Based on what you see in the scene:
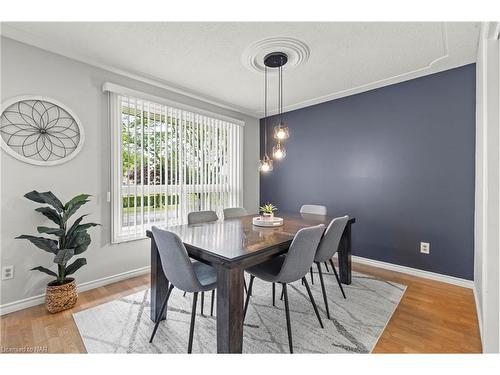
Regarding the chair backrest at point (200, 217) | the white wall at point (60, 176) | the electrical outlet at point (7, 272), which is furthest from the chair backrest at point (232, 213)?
the electrical outlet at point (7, 272)

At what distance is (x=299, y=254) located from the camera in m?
1.58

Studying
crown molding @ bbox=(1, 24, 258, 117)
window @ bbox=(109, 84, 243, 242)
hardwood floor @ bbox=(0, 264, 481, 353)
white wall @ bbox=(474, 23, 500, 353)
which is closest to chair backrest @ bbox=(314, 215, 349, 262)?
hardwood floor @ bbox=(0, 264, 481, 353)

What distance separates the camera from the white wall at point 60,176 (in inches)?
79.7

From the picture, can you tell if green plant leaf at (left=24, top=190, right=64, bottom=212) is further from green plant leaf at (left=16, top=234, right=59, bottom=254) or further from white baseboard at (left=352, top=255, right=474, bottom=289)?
white baseboard at (left=352, top=255, right=474, bottom=289)

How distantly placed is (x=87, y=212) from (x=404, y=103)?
3.93 meters

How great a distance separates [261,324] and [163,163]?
222 cm

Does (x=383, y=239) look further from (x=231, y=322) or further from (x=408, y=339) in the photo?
(x=231, y=322)

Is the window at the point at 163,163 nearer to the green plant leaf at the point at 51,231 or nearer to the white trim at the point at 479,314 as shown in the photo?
the green plant leaf at the point at 51,231

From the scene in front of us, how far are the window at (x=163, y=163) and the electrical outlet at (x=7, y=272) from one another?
83cm

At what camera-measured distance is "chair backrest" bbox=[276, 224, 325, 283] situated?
154 centimetres

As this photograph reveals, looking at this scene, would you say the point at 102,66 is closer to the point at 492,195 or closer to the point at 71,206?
the point at 71,206

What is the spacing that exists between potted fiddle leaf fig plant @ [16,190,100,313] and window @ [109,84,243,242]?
551mm

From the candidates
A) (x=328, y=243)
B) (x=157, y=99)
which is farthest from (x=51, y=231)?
(x=328, y=243)
